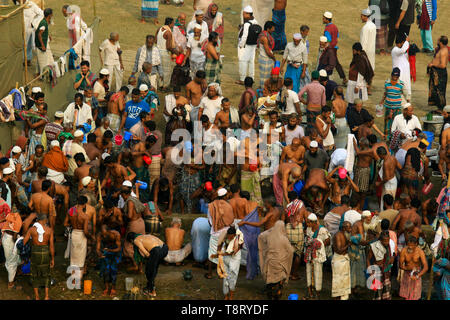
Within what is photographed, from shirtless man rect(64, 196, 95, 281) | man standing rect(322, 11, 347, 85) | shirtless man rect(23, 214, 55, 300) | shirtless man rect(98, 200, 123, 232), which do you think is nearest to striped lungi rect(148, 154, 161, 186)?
shirtless man rect(98, 200, 123, 232)

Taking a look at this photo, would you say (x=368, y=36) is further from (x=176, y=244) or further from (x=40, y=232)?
(x=40, y=232)

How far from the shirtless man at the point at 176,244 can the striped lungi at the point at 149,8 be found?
30.3 ft

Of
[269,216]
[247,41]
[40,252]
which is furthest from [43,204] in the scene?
[247,41]

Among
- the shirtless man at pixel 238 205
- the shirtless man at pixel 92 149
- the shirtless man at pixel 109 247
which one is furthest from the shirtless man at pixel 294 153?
the shirtless man at pixel 109 247

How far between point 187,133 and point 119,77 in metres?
3.11

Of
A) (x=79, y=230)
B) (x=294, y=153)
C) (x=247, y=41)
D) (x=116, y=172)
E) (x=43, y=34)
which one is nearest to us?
(x=79, y=230)

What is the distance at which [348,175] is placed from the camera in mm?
17297

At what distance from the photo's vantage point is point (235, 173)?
688 inches

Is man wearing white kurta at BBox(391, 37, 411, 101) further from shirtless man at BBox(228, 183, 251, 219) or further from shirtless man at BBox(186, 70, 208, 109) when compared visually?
shirtless man at BBox(228, 183, 251, 219)

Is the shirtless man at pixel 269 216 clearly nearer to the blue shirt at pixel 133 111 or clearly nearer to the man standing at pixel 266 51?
the blue shirt at pixel 133 111

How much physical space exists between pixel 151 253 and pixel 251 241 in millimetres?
1723

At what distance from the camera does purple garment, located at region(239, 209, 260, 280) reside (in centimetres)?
1614

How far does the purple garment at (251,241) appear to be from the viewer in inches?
635

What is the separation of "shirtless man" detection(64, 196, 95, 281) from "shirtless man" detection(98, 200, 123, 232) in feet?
0.85
